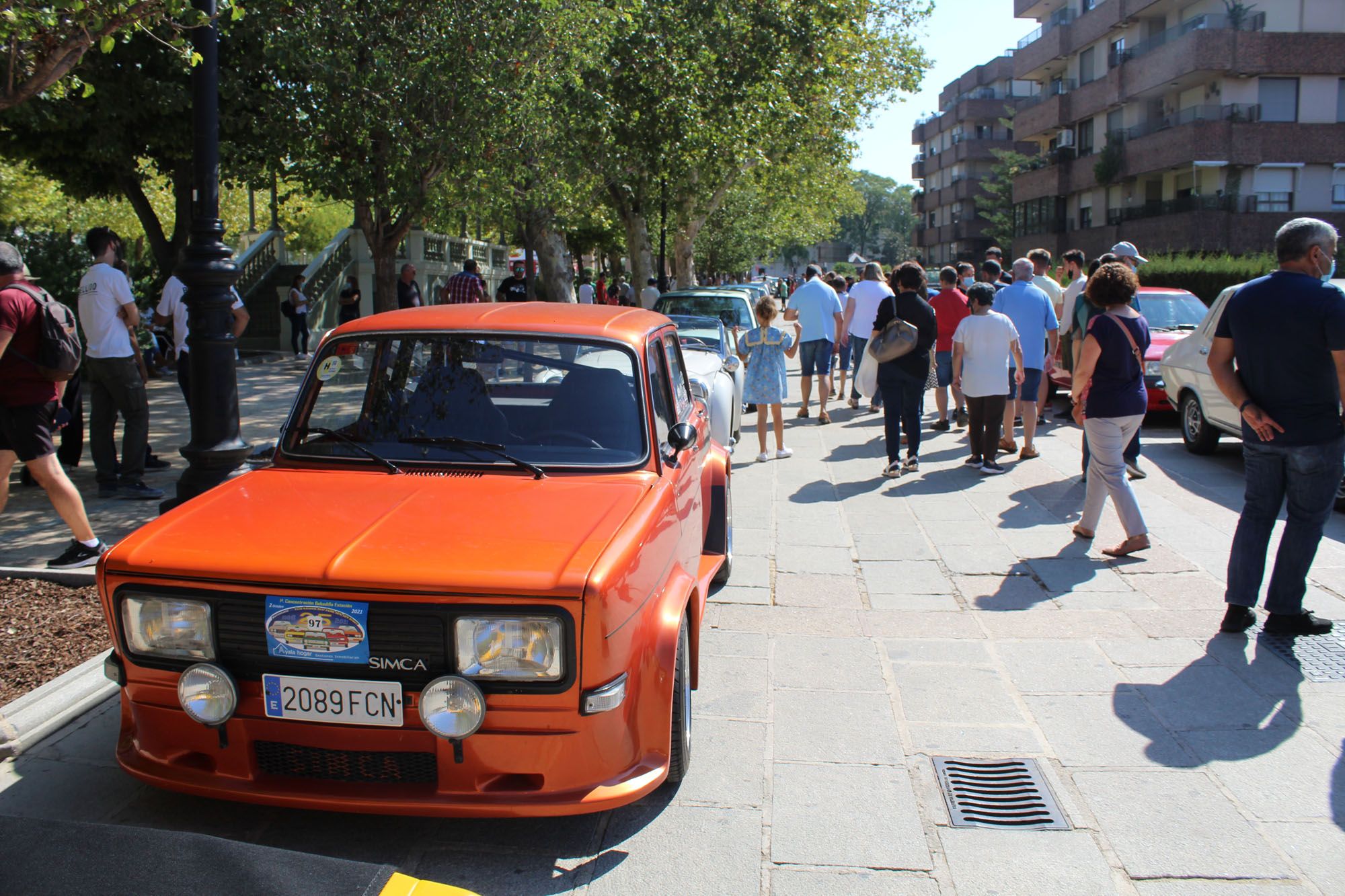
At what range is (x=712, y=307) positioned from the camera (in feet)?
54.7

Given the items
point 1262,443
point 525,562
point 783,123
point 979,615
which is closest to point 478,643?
point 525,562

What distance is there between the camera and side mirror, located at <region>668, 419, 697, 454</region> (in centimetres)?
442

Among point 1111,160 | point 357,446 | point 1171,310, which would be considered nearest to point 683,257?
point 1111,160

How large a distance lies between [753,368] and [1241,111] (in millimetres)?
32618

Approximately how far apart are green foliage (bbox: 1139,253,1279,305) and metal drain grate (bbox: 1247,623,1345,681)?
74.9 ft

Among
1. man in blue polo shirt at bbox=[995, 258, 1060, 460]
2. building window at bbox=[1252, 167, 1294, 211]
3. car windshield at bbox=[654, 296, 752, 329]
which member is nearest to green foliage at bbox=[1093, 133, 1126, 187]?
building window at bbox=[1252, 167, 1294, 211]

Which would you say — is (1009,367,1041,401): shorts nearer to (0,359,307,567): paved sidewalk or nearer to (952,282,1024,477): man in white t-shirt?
(952,282,1024,477): man in white t-shirt

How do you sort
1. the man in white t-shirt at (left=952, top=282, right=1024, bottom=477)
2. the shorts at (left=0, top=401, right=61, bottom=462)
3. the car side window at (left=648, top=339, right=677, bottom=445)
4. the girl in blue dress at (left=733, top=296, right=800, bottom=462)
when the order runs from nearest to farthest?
the car side window at (left=648, top=339, right=677, bottom=445)
the shorts at (left=0, top=401, right=61, bottom=462)
the man in white t-shirt at (left=952, top=282, right=1024, bottom=477)
the girl in blue dress at (left=733, top=296, right=800, bottom=462)

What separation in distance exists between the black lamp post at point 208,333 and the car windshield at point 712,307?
9.94m

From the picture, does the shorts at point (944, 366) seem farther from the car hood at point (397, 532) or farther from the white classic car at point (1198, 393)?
the car hood at point (397, 532)

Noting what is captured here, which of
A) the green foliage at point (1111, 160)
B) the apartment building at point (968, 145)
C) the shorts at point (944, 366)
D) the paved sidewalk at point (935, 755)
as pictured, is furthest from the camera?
the apartment building at point (968, 145)

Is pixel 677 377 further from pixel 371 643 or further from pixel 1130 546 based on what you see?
pixel 1130 546

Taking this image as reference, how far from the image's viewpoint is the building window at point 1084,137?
4661cm

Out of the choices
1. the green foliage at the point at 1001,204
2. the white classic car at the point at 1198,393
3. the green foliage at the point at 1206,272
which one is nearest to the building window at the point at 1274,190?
the green foliage at the point at 1206,272
